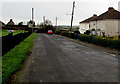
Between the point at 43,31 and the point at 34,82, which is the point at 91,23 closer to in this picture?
the point at 43,31

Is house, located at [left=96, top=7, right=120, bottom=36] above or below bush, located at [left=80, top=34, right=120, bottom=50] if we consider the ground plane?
above

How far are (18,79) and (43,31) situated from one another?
83.9 meters

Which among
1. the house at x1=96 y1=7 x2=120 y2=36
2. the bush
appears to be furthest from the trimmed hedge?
the house at x1=96 y1=7 x2=120 y2=36

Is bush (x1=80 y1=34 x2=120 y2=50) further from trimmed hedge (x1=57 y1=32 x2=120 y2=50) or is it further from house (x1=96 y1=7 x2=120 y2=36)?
house (x1=96 y1=7 x2=120 y2=36)

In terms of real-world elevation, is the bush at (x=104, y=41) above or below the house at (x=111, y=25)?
below

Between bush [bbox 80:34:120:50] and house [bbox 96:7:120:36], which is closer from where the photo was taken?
bush [bbox 80:34:120:50]

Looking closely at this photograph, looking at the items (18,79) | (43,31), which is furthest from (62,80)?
(43,31)

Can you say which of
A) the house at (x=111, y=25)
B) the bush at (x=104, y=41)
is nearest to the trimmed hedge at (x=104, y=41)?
the bush at (x=104, y=41)

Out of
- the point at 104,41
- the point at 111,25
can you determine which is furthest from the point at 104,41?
the point at 111,25

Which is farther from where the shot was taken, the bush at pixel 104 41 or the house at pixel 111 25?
the house at pixel 111 25

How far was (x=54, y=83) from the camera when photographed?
671cm

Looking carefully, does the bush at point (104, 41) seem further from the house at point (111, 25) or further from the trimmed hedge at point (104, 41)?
the house at point (111, 25)

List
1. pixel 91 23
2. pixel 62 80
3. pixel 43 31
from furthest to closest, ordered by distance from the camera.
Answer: pixel 43 31, pixel 91 23, pixel 62 80

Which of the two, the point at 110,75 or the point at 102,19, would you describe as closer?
the point at 110,75
